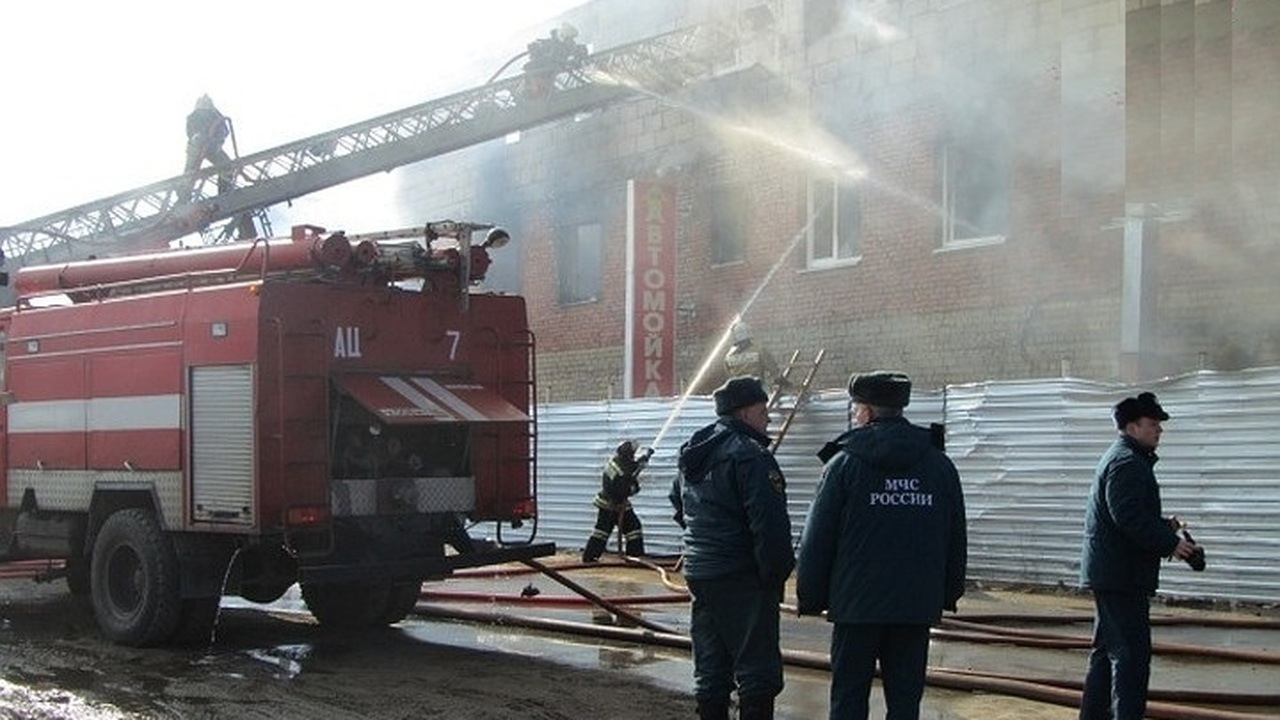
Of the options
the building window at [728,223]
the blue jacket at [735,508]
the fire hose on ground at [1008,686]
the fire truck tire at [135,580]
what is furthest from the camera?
the building window at [728,223]

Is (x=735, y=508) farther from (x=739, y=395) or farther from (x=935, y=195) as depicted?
(x=935, y=195)

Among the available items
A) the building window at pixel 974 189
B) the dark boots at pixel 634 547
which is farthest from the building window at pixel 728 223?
the dark boots at pixel 634 547

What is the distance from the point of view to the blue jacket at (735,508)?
531 centimetres

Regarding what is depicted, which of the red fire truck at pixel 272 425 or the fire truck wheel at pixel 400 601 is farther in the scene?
the fire truck wheel at pixel 400 601

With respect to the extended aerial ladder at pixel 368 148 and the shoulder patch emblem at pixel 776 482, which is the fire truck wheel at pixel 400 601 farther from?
the extended aerial ladder at pixel 368 148

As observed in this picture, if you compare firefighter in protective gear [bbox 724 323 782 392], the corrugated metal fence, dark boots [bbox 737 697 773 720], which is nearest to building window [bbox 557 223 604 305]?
firefighter in protective gear [bbox 724 323 782 392]

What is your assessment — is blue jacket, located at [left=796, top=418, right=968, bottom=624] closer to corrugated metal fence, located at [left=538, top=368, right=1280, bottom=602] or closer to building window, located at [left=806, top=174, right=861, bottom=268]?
corrugated metal fence, located at [left=538, top=368, right=1280, bottom=602]

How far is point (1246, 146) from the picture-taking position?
11719 mm

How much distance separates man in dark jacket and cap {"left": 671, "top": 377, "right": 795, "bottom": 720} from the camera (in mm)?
5344

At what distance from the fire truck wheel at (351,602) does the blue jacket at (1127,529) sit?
559 cm

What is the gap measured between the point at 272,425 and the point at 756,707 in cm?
404

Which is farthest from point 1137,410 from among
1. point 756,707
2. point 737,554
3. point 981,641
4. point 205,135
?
point 205,135

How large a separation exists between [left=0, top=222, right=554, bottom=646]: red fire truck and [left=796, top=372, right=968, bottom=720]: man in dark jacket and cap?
13.1ft

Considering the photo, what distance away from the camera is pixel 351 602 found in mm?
9758
